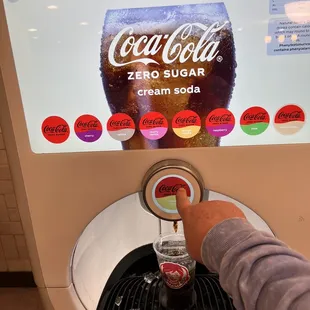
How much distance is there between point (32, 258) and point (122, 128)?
0.77 ft

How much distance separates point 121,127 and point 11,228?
106 centimetres

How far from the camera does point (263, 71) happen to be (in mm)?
500

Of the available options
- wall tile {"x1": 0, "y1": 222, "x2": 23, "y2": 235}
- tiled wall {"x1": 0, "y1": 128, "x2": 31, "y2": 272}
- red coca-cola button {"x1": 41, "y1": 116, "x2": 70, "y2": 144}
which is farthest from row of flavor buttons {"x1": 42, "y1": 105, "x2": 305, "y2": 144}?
wall tile {"x1": 0, "y1": 222, "x2": 23, "y2": 235}

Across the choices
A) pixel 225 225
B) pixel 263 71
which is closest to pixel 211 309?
pixel 225 225

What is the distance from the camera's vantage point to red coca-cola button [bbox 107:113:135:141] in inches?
20.5

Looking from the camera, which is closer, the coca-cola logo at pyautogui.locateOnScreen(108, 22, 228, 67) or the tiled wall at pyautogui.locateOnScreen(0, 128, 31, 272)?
the coca-cola logo at pyautogui.locateOnScreen(108, 22, 228, 67)

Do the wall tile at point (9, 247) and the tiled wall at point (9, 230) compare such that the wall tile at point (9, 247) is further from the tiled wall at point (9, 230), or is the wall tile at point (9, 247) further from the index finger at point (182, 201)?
the index finger at point (182, 201)

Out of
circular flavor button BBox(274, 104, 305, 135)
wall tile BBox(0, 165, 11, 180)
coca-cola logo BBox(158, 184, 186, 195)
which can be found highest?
circular flavor button BBox(274, 104, 305, 135)

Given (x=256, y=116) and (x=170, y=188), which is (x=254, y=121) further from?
(x=170, y=188)

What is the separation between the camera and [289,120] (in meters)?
0.52

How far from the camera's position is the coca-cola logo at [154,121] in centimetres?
52

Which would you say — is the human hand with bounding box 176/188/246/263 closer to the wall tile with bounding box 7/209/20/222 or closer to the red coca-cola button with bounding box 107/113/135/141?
the red coca-cola button with bounding box 107/113/135/141

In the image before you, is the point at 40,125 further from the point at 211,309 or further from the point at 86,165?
the point at 211,309

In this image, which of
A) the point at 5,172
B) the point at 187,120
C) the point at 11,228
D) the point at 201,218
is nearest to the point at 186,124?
the point at 187,120
